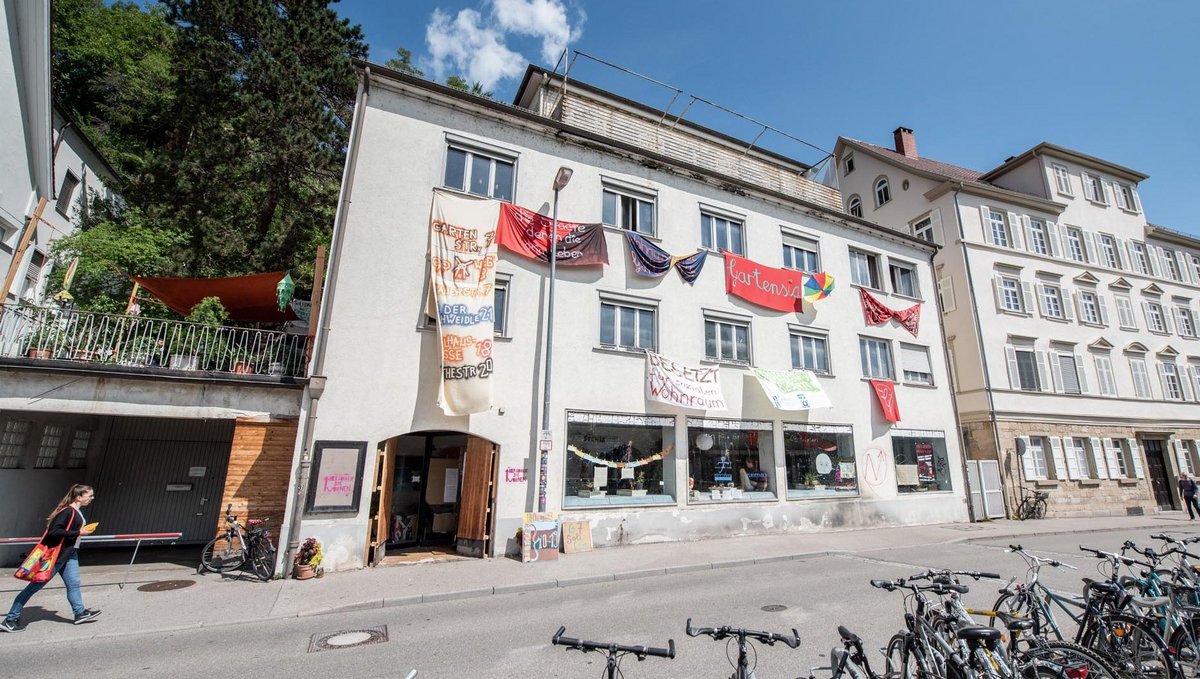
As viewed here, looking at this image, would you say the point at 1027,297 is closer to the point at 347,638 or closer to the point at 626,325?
the point at 626,325

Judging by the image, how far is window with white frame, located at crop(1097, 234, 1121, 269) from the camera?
26875 mm

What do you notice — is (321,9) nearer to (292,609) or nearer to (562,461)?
(562,461)

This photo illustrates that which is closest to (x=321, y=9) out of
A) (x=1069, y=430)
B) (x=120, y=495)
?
(x=120, y=495)

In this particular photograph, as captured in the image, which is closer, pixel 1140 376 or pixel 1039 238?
pixel 1039 238

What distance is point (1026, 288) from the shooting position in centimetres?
2380

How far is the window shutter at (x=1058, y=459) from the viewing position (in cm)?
2148

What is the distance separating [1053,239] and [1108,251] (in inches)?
184

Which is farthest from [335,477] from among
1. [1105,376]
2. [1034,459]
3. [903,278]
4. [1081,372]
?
[1105,376]

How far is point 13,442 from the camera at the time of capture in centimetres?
1088

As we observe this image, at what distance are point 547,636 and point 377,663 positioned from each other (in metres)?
2.02

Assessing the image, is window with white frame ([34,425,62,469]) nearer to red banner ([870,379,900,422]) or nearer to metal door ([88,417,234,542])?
metal door ([88,417,234,542])

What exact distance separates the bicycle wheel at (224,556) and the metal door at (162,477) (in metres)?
4.27

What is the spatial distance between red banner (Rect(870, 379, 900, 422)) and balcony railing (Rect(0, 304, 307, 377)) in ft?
57.9

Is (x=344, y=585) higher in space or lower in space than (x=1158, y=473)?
lower
